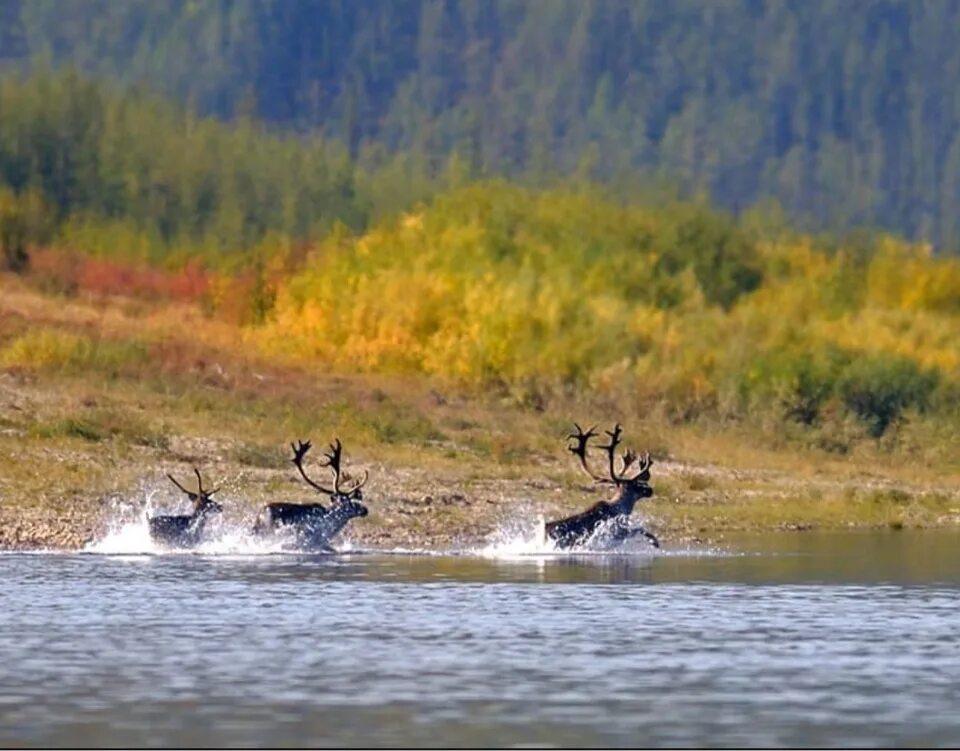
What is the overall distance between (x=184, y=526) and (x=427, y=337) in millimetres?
21310

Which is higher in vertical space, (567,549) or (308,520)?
(308,520)

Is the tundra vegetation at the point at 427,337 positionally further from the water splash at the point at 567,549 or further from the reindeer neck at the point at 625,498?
the reindeer neck at the point at 625,498

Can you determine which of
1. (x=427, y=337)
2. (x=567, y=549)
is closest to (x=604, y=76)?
(x=427, y=337)

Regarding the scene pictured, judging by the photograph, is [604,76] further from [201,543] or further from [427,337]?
[201,543]

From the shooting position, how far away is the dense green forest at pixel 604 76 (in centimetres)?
7956

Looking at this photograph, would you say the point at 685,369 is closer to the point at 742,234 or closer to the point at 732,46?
the point at 742,234

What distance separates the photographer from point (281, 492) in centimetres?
3100

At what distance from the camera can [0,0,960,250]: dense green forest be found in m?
79.6

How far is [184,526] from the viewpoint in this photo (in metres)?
27.0

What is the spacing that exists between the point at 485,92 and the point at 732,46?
29.6 feet

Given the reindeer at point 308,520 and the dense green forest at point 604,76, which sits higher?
the dense green forest at point 604,76

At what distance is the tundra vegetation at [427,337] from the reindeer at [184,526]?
3.14ft

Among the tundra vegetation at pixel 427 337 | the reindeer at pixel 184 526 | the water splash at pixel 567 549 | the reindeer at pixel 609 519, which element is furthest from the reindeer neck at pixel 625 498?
the reindeer at pixel 184 526

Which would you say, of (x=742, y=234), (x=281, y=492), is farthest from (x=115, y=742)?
(x=742, y=234)
